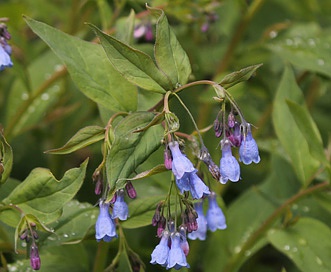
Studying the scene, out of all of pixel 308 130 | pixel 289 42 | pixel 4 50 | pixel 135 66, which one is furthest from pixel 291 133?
pixel 4 50

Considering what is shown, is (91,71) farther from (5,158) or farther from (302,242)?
(302,242)

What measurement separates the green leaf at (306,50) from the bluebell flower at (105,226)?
141cm

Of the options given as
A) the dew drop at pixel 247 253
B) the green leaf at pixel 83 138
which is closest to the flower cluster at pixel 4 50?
the green leaf at pixel 83 138

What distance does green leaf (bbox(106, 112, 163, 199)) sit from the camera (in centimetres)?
158

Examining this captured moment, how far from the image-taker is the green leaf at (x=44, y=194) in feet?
5.91

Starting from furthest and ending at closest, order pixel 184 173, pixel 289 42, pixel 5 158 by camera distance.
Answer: pixel 289 42 → pixel 5 158 → pixel 184 173

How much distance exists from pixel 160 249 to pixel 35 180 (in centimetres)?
44

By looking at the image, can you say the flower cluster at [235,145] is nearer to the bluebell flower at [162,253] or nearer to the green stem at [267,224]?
the bluebell flower at [162,253]

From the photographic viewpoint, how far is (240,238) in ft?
8.84

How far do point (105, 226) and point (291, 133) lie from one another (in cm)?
108

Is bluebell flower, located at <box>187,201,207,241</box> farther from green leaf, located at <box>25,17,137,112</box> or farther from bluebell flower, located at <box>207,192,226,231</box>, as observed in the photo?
green leaf, located at <box>25,17,137,112</box>

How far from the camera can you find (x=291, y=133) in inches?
98.1

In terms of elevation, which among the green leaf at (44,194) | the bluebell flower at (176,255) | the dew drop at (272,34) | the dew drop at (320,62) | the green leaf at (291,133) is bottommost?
the dew drop at (272,34)

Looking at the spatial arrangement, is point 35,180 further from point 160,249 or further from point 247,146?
point 247,146
